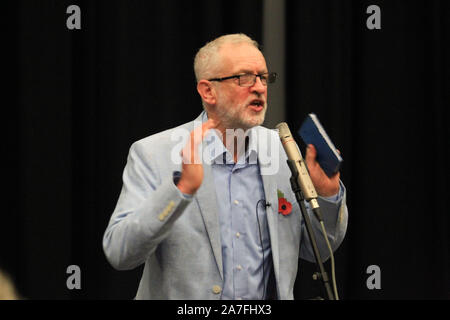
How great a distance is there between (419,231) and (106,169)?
159 centimetres

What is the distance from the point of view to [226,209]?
1951mm

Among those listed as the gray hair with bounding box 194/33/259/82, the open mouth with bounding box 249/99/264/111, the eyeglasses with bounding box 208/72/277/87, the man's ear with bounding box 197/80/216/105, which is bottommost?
the open mouth with bounding box 249/99/264/111

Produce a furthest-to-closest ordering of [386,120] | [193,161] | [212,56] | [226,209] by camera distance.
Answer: [386,120] → [212,56] → [226,209] → [193,161]

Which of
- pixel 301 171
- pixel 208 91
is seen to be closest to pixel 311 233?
pixel 301 171

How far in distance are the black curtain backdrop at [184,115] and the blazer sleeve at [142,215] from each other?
94 cm

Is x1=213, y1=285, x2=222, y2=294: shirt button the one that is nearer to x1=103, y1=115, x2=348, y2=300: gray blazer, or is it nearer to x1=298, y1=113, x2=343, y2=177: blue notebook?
x1=103, y1=115, x2=348, y2=300: gray blazer

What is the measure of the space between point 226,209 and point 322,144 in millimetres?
421

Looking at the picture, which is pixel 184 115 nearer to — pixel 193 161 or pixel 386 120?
pixel 386 120

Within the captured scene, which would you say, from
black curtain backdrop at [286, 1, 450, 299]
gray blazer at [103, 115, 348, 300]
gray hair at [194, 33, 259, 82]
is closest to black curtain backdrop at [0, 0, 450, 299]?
black curtain backdrop at [286, 1, 450, 299]

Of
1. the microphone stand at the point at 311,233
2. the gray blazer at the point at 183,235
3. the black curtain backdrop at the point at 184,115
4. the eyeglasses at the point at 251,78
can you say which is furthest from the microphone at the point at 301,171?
the black curtain backdrop at the point at 184,115

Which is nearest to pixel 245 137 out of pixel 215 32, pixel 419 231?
pixel 215 32

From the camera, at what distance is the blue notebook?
65.9 inches

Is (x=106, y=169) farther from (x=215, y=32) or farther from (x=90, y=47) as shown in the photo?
(x=215, y=32)

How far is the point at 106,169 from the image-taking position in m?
2.81
